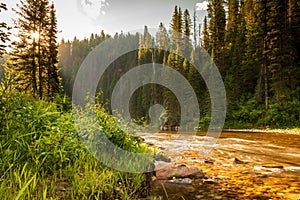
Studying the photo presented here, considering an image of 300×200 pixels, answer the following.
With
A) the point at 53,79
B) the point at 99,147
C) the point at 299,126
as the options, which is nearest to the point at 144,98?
the point at 53,79

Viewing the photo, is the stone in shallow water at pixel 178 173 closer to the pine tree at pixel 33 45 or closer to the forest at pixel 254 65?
the forest at pixel 254 65

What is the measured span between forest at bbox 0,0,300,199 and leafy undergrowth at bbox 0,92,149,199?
0.04 ft

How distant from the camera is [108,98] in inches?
1346

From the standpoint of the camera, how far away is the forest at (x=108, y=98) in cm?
311

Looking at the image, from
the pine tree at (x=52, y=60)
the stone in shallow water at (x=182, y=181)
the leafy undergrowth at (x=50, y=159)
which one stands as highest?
the pine tree at (x=52, y=60)

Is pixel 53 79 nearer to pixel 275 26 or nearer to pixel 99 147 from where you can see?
pixel 99 147

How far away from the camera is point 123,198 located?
3068mm

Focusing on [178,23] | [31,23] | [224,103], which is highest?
[178,23]

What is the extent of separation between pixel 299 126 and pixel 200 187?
1851 cm

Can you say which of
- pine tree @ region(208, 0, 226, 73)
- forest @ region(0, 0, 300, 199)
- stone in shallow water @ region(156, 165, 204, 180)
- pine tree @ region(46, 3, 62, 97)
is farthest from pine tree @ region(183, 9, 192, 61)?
stone in shallow water @ region(156, 165, 204, 180)

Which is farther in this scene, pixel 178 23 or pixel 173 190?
pixel 178 23

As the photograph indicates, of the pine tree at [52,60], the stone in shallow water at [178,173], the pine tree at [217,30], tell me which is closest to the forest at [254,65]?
the pine tree at [217,30]

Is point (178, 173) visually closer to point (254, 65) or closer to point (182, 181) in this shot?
point (182, 181)

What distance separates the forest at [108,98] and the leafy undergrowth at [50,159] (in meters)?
0.01
